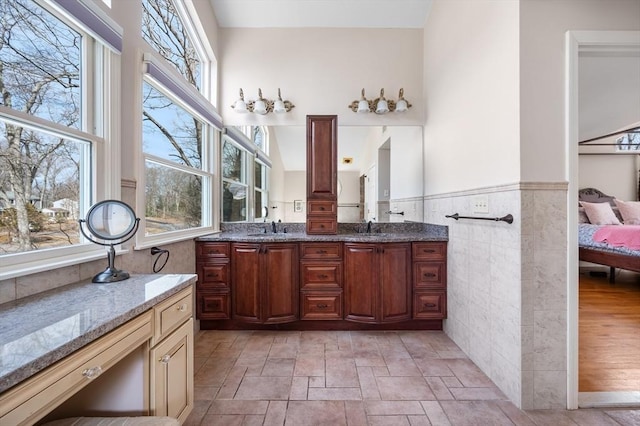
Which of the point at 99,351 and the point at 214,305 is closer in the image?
the point at 99,351

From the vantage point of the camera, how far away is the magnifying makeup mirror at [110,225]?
4.31ft

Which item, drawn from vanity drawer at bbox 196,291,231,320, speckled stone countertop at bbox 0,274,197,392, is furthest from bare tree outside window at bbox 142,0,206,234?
speckled stone countertop at bbox 0,274,197,392

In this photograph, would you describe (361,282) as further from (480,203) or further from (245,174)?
(245,174)

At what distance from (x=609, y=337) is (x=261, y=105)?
3.86 meters

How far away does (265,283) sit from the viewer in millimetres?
2539

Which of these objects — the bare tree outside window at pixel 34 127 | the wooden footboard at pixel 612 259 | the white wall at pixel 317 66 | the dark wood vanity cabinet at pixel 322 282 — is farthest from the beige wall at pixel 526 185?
the wooden footboard at pixel 612 259

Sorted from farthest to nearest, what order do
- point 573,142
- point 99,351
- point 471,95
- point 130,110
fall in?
point 471,95 < point 130,110 < point 573,142 < point 99,351

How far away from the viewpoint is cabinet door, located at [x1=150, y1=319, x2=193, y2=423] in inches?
44.8

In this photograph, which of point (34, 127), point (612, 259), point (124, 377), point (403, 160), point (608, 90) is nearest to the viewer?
point (124, 377)

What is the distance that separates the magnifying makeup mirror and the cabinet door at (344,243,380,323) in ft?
5.67

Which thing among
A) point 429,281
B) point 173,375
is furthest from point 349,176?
point 173,375

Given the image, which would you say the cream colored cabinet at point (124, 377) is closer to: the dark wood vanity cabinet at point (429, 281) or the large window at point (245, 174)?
the large window at point (245, 174)

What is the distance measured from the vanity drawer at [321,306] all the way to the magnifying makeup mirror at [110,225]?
1.55 m

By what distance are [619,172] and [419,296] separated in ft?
16.1
